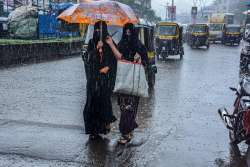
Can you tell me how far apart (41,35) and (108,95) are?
20.1 m

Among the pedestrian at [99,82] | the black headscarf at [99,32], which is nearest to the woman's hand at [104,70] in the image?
the pedestrian at [99,82]

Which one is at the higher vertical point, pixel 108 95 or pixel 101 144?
pixel 108 95

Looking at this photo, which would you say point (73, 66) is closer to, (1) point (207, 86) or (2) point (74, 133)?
(1) point (207, 86)

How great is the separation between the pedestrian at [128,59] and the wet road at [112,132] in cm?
26

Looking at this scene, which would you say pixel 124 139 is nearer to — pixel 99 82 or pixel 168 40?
pixel 99 82

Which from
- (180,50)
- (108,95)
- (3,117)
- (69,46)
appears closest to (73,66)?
(69,46)

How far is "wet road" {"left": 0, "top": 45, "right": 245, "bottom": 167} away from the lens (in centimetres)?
646

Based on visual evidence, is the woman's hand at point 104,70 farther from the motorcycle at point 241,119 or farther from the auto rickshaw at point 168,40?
the auto rickshaw at point 168,40

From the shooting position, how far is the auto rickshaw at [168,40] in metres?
26.6

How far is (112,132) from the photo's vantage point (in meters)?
7.93

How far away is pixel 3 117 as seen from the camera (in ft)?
28.9

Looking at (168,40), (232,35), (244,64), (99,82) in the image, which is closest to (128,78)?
(99,82)

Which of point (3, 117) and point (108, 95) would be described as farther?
point (3, 117)

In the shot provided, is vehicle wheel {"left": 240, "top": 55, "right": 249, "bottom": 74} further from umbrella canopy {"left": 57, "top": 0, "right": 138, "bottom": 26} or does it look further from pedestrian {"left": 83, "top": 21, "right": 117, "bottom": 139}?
pedestrian {"left": 83, "top": 21, "right": 117, "bottom": 139}
